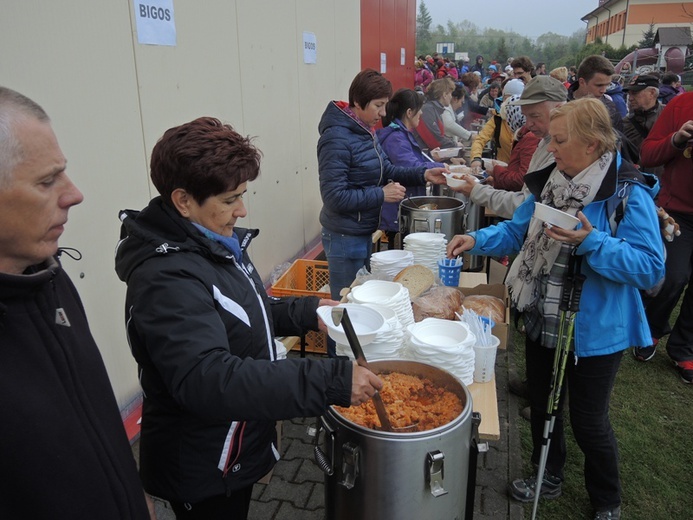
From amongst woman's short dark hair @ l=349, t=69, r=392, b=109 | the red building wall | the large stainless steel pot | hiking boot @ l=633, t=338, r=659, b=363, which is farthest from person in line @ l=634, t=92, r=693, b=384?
the red building wall

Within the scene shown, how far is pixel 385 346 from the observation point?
7.23ft

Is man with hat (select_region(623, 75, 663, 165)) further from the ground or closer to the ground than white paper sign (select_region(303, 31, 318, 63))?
closer to the ground

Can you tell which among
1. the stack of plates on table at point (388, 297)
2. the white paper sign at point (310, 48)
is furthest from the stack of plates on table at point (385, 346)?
the white paper sign at point (310, 48)

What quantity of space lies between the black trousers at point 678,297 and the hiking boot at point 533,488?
83.0 inches

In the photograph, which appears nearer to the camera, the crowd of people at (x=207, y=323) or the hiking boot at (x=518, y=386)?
the crowd of people at (x=207, y=323)

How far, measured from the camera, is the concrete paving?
3.01m

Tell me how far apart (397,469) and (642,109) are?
593 centimetres

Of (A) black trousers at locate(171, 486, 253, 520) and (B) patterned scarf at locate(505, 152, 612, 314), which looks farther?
(B) patterned scarf at locate(505, 152, 612, 314)

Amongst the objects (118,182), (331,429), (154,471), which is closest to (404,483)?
(331,429)

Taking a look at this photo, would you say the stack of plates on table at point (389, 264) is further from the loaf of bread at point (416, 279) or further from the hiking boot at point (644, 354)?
the hiking boot at point (644, 354)

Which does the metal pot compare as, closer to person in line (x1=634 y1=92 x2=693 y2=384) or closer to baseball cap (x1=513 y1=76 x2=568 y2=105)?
baseball cap (x1=513 y1=76 x2=568 y2=105)

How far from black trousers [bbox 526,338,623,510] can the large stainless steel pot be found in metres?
0.96

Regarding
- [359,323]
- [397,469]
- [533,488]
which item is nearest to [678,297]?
[533,488]

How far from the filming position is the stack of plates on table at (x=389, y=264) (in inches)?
123
